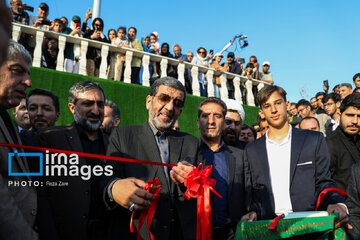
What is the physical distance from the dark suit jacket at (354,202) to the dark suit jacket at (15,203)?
2.18 m

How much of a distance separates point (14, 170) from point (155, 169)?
90 cm

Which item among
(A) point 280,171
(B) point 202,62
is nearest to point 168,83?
(A) point 280,171

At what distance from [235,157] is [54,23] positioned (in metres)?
7.52

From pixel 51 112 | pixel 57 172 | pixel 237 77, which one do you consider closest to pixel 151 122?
pixel 57 172

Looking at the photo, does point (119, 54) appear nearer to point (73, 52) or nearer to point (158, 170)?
point (73, 52)

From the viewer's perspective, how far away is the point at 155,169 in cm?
221

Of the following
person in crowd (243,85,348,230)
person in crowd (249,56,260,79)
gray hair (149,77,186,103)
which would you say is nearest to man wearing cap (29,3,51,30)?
gray hair (149,77,186,103)

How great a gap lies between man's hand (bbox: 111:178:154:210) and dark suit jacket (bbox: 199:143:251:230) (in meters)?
1.21

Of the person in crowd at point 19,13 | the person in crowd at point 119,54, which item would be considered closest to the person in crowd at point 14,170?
the person in crowd at point 19,13

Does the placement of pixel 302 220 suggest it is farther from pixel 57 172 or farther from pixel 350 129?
pixel 350 129

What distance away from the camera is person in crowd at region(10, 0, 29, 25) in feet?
25.4

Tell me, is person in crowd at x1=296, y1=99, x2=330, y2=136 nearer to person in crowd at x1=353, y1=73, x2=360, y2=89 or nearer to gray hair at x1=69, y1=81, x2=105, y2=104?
person in crowd at x1=353, y1=73, x2=360, y2=89

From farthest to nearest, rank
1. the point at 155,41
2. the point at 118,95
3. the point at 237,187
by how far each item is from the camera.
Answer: the point at 155,41, the point at 118,95, the point at 237,187

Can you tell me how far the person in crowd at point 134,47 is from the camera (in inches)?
387
